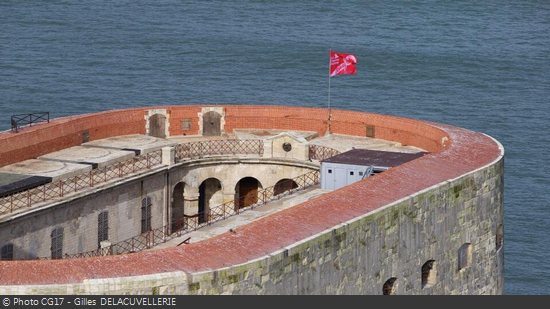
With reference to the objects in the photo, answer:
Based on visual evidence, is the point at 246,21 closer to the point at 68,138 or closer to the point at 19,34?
the point at 19,34

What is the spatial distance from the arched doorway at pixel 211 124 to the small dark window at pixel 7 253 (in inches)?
859

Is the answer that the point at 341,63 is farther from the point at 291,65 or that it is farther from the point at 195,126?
the point at 291,65

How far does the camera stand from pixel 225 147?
93.9 meters

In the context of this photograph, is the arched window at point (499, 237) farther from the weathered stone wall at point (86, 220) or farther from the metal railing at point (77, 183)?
the metal railing at point (77, 183)

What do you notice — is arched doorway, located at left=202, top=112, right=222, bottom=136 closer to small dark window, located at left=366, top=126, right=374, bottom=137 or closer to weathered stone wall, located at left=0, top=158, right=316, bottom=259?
weathered stone wall, located at left=0, top=158, right=316, bottom=259

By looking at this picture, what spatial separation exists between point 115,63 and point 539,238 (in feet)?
215

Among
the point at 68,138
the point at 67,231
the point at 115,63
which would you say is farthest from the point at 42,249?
the point at 115,63

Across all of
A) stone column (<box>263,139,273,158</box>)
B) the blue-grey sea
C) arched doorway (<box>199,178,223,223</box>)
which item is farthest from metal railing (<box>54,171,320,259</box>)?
the blue-grey sea

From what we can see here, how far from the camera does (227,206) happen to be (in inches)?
3654

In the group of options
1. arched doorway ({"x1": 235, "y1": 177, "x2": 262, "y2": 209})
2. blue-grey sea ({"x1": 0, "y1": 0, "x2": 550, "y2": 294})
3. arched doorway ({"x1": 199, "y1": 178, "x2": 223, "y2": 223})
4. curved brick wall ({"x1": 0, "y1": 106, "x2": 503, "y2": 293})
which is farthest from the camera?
blue-grey sea ({"x1": 0, "y1": 0, "x2": 550, "y2": 294})

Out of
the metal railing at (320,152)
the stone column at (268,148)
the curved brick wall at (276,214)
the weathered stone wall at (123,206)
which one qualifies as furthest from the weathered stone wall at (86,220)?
the metal railing at (320,152)

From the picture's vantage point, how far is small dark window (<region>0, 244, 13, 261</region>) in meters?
77.2

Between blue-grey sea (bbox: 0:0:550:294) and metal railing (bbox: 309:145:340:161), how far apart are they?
1209 inches

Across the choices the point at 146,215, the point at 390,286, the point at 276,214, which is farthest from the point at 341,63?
the point at 276,214
